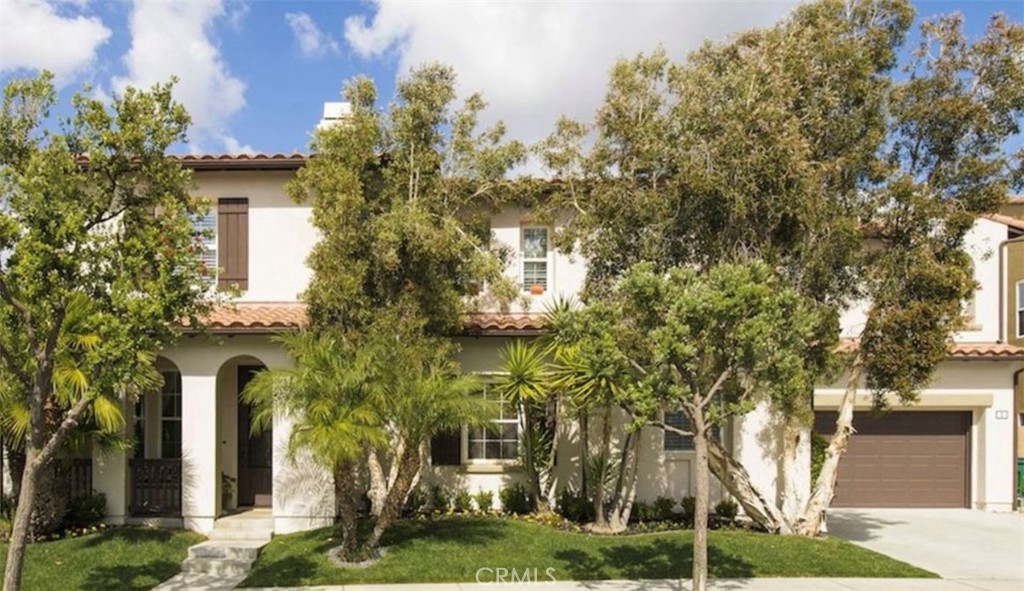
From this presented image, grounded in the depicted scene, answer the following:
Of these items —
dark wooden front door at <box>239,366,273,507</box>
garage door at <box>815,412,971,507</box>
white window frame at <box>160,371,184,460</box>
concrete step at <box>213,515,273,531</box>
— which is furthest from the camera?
garage door at <box>815,412,971,507</box>

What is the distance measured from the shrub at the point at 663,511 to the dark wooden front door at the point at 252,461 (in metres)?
7.29

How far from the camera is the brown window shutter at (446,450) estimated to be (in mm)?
15266

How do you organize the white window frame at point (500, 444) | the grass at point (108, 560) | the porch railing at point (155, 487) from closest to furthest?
1. the grass at point (108, 560)
2. the porch railing at point (155, 487)
3. the white window frame at point (500, 444)

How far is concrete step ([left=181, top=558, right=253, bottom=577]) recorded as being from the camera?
454 inches

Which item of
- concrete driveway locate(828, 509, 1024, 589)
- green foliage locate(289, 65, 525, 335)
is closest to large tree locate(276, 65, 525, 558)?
green foliage locate(289, 65, 525, 335)

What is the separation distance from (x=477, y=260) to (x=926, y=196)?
277 inches

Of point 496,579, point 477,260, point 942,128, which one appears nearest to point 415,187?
point 477,260

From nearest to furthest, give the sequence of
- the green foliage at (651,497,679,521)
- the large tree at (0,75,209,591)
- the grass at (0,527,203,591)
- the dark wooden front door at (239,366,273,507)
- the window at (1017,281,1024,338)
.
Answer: the large tree at (0,75,209,591) < the grass at (0,527,203,591) < the green foliage at (651,497,679,521) < the dark wooden front door at (239,366,273,507) < the window at (1017,281,1024,338)

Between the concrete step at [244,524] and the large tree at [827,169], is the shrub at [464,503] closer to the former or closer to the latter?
the concrete step at [244,524]

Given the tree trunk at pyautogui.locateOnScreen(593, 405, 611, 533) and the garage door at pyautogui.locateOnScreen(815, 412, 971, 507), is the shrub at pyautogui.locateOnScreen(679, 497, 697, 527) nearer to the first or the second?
the tree trunk at pyautogui.locateOnScreen(593, 405, 611, 533)

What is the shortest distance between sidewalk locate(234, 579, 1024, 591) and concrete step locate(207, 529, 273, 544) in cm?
323

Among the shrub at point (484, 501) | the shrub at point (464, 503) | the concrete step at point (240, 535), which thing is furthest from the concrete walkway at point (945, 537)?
the concrete step at point (240, 535)

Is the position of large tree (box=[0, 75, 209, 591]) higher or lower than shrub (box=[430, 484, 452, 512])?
higher

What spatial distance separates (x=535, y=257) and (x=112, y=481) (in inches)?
349
